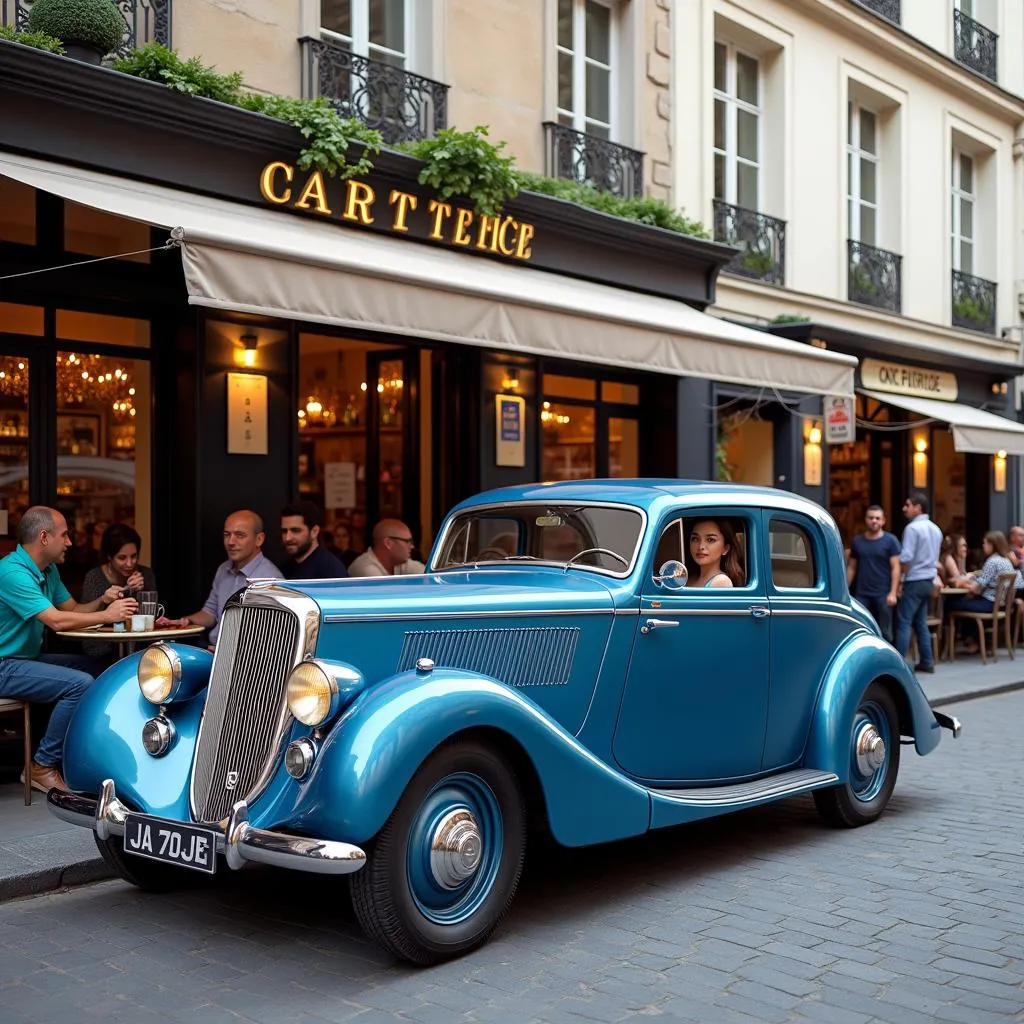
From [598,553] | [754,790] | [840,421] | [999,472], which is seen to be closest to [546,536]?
[598,553]

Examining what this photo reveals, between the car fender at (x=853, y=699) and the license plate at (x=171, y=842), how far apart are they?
10.1 ft

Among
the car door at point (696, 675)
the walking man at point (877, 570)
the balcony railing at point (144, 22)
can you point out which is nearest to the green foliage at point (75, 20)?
the balcony railing at point (144, 22)

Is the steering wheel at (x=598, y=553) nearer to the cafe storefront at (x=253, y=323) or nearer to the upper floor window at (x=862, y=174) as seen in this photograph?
the cafe storefront at (x=253, y=323)

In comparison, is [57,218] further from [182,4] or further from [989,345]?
[989,345]

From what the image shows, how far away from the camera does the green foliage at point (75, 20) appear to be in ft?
24.5

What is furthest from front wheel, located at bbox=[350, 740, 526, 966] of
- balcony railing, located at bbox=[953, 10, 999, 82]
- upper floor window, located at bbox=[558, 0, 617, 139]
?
balcony railing, located at bbox=[953, 10, 999, 82]

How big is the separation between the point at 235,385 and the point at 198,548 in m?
1.17

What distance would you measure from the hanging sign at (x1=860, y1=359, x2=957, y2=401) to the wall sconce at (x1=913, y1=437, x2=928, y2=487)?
763 millimetres

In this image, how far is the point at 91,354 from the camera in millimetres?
8438

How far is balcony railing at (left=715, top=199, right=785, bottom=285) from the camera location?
45.2 feet

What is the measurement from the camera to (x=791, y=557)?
20.4ft

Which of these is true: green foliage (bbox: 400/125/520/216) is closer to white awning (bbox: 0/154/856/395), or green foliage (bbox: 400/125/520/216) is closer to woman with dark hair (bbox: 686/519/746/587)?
white awning (bbox: 0/154/856/395)

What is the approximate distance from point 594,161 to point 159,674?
855 centimetres

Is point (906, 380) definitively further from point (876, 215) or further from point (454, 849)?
point (454, 849)
